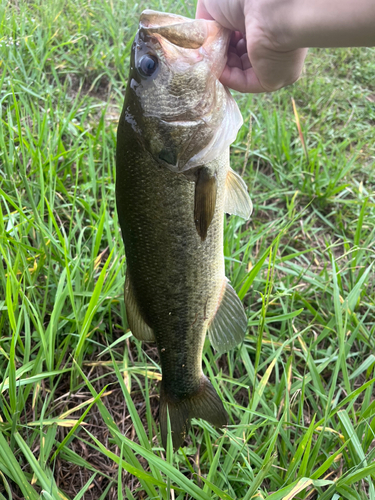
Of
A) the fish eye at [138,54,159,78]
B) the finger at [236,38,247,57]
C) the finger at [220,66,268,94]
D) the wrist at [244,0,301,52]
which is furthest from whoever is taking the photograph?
the finger at [236,38,247,57]

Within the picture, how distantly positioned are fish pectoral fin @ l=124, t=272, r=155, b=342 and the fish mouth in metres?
0.91

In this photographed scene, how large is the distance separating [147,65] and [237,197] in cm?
65

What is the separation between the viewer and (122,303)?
6.95ft

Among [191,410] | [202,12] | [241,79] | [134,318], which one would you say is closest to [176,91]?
[241,79]

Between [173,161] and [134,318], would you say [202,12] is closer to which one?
[173,161]

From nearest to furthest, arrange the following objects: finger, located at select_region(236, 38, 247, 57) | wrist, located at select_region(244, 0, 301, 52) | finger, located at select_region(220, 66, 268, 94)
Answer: wrist, located at select_region(244, 0, 301, 52) < finger, located at select_region(220, 66, 268, 94) < finger, located at select_region(236, 38, 247, 57)

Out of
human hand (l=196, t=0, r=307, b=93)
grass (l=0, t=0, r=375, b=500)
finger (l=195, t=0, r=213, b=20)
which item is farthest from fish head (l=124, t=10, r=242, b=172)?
grass (l=0, t=0, r=375, b=500)

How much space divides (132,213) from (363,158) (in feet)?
9.09

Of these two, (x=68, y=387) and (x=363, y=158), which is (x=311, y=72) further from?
(x=68, y=387)

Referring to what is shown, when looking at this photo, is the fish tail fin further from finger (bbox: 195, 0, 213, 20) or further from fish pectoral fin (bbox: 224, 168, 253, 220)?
finger (bbox: 195, 0, 213, 20)

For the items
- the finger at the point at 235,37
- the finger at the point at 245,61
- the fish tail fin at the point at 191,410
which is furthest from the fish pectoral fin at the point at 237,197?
the fish tail fin at the point at 191,410

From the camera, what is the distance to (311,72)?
421cm

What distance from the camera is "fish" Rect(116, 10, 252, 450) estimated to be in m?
1.40

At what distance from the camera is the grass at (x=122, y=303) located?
1539 millimetres
